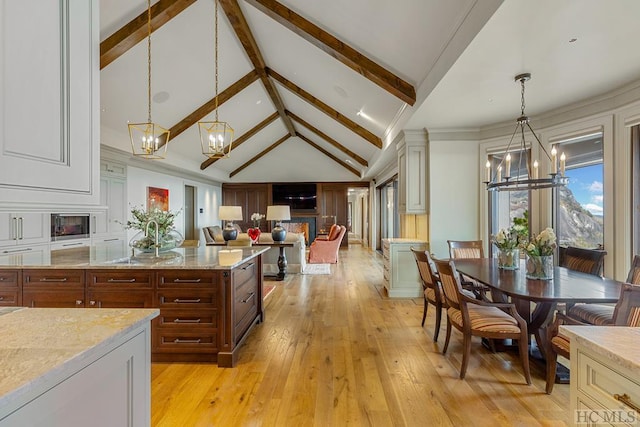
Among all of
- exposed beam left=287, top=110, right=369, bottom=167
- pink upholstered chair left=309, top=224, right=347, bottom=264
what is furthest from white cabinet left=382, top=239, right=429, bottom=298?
exposed beam left=287, top=110, right=369, bottom=167

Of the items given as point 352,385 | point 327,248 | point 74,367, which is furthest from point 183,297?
point 327,248

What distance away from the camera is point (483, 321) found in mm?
2480

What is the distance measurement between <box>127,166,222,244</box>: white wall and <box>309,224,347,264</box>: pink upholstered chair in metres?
3.92

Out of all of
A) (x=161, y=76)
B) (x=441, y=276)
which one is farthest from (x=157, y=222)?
(x=161, y=76)

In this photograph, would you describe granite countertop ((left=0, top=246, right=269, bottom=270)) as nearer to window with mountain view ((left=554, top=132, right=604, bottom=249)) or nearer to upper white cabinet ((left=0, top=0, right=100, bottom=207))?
upper white cabinet ((left=0, top=0, right=100, bottom=207))

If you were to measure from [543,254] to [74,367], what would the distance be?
3274 mm

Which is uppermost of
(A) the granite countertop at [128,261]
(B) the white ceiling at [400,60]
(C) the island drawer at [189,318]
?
(B) the white ceiling at [400,60]

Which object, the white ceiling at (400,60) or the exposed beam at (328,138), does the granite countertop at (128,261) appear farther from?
the exposed beam at (328,138)

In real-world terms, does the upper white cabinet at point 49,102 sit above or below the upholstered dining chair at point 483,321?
above

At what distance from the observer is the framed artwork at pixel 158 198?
730 centimetres

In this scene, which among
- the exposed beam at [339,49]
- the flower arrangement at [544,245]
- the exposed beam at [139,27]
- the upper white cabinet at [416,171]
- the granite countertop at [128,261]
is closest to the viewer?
the granite countertop at [128,261]

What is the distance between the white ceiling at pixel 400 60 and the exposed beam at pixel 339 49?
0.10 metres

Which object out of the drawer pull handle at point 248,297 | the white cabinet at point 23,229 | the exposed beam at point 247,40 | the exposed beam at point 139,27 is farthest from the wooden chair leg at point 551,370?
the white cabinet at point 23,229

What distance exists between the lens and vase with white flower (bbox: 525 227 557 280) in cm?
272
